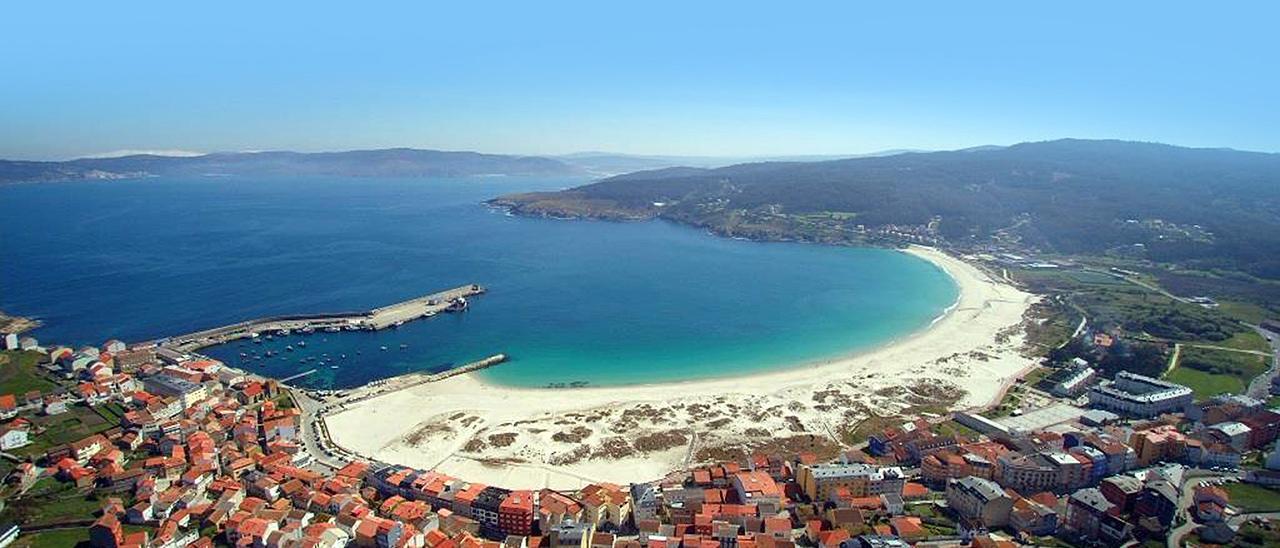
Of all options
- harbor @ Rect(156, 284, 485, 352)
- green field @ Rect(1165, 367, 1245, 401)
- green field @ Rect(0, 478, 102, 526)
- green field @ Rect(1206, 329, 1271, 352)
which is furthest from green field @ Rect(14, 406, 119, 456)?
green field @ Rect(1206, 329, 1271, 352)

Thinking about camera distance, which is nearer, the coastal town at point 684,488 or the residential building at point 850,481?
the coastal town at point 684,488

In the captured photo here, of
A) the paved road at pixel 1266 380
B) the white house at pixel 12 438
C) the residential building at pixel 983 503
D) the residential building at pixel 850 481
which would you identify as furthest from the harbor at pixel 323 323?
the paved road at pixel 1266 380

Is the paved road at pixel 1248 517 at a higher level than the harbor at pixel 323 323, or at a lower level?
lower

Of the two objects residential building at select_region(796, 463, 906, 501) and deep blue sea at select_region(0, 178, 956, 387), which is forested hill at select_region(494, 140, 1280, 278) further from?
residential building at select_region(796, 463, 906, 501)

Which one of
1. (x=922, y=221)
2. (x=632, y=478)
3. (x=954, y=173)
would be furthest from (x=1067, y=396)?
(x=954, y=173)

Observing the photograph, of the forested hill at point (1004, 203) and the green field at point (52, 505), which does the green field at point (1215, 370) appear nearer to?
the forested hill at point (1004, 203)

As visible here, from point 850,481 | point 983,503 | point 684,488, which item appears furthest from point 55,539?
point 983,503
